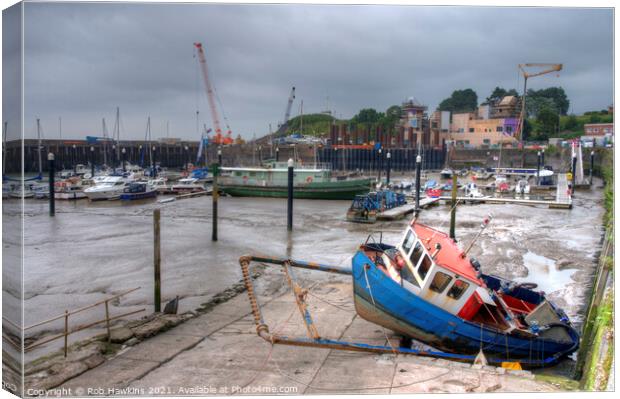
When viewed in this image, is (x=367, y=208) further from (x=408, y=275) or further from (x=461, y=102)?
(x=461, y=102)

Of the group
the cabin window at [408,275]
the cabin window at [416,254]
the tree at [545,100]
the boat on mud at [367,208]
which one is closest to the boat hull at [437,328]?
the cabin window at [408,275]

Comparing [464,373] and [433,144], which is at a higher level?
[433,144]

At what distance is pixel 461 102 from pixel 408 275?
7082 cm

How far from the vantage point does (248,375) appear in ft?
25.9

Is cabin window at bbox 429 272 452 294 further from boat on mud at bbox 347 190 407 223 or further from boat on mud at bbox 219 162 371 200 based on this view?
boat on mud at bbox 219 162 371 200

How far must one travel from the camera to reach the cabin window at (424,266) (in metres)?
9.49

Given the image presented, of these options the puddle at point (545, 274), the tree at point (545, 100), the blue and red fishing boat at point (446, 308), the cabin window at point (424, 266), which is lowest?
the puddle at point (545, 274)

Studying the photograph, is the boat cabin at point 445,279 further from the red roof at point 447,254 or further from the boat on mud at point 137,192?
the boat on mud at point 137,192

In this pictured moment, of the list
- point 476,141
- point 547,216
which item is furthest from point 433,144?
point 547,216

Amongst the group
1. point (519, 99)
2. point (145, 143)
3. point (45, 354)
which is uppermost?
point (519, 99)

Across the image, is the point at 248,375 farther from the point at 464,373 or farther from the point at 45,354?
the point at 45,354

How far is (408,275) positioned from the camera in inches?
385

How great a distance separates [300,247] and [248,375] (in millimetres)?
12059

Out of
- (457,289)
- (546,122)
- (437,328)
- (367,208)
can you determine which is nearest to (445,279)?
(457,289)
